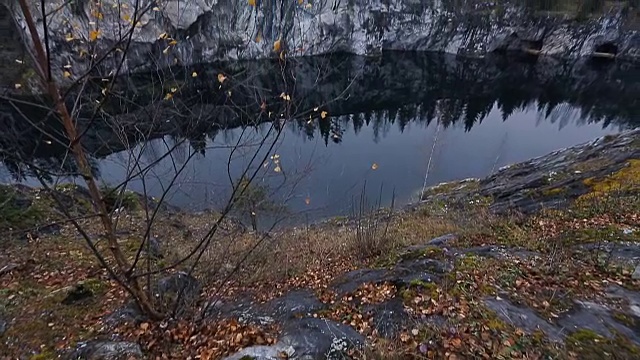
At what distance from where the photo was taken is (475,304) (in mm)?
3514

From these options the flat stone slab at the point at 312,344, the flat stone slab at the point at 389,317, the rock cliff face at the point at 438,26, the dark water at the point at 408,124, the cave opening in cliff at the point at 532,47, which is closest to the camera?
the flat stone slab at the point at 312,344

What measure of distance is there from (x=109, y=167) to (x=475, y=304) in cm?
1846

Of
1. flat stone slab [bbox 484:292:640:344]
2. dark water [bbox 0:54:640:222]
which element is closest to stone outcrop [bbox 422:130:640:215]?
flat stone slab [bbox 484:292:640:344]

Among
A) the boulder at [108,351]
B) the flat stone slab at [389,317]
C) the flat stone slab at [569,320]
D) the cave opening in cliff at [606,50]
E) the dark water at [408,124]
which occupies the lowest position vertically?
the dark water at [408,124]

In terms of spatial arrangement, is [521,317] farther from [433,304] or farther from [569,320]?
[433,304]

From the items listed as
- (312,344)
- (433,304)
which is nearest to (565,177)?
(433,304)

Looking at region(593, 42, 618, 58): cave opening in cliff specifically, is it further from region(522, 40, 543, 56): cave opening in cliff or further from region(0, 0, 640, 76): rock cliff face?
region(522, 40, 543, 56): cave opening in cliff

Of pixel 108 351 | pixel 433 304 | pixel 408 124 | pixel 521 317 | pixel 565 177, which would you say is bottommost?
pixel 408 124

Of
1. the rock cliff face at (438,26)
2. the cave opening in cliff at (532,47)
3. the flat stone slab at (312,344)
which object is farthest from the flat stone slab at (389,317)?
the cave opening in cliff at (532,47)

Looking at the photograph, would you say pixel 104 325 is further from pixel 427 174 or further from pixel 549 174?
pixel 427 174

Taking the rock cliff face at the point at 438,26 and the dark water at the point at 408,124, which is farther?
the rock cliff face at the point at 438,26

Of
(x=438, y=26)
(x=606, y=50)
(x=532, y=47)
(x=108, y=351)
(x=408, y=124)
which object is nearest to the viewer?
(x=108, y=351)

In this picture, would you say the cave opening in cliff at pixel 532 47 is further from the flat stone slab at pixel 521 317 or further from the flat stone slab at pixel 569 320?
the flat stone slab at pixel 521 317

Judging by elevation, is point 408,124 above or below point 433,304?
below
